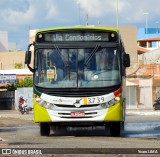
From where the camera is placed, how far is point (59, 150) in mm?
10539

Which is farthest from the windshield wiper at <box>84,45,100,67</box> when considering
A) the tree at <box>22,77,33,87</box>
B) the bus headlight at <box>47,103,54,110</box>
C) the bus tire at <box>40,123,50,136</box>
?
the tree at <box>22,77,33,87</box>

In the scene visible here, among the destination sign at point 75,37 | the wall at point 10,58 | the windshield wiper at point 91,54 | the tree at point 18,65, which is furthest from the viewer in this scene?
the wall at point 10,58

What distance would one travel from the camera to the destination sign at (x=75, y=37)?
18953 mm

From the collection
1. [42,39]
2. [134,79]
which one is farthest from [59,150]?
[134,79]

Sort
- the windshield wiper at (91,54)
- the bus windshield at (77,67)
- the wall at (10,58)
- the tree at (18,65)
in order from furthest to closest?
the wall at (10,58) < the tree at (18,65) < the windshield wiper at (91,54) < the bus windshield at (77,67)

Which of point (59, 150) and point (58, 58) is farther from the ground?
point (58, 58)

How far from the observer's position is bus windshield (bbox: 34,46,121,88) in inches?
725

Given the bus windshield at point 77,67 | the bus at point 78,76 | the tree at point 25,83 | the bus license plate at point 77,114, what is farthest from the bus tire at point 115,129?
the tree at point 25,83

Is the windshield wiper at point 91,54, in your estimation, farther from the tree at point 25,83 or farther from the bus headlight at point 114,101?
the tree at point 25,83

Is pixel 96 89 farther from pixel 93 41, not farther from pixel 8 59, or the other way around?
pixel 8 59

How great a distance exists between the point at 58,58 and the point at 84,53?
82cm

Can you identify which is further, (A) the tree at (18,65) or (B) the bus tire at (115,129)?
(A) the tree at (18,65)

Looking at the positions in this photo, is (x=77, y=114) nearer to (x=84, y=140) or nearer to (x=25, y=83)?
(x=84, y=140)

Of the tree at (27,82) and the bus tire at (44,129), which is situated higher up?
the bus tire at (44,129)
